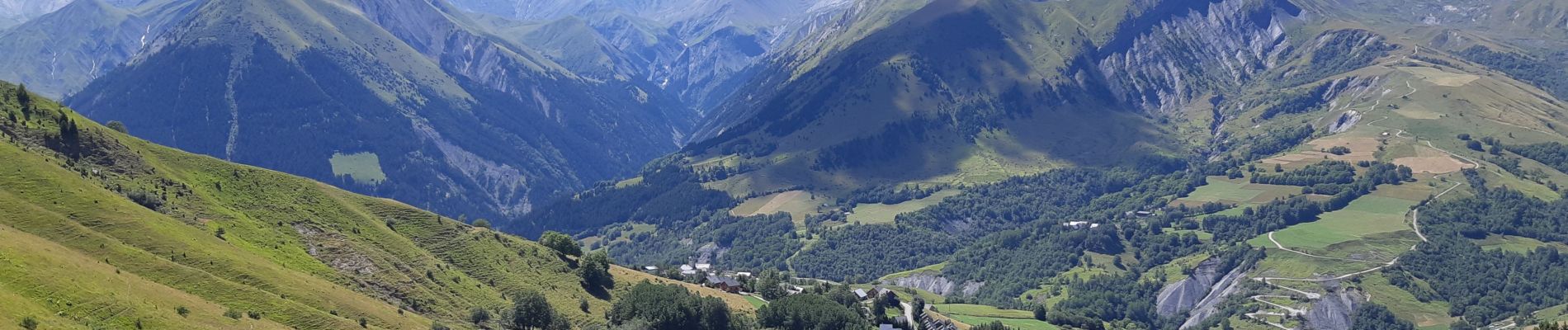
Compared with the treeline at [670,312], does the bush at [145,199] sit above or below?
above

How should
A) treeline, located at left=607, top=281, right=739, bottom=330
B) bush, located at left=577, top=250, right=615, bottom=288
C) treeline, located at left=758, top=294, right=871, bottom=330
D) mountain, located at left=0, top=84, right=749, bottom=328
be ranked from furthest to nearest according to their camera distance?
1. bush, located at left=577, top=250, right=615, bottom=288
2. treeline, located at left=758, top=294, right=871, bottom=330
3. treeline, located at left=607, top=281, right=739, bottom=330
4. mountain, located at left=0, top=84, right=749, bottom=328

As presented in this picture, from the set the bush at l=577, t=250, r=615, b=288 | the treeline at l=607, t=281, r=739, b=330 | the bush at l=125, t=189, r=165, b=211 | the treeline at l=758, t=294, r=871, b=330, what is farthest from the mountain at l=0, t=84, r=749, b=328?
the treeline at l=758, t=294, r=871, b=330

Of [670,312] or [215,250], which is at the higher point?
[215,250]

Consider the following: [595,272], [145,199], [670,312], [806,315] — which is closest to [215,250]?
[145,199]

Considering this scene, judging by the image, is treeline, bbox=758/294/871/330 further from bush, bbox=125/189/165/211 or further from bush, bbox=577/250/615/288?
bush, bbox=125/189/165/211

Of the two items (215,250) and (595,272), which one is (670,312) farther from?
(215,250)

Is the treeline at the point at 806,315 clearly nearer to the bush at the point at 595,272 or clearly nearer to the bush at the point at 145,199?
the bush at the point at 595,272

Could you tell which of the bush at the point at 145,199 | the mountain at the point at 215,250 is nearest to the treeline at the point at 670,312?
the mountain at the point at 215,250

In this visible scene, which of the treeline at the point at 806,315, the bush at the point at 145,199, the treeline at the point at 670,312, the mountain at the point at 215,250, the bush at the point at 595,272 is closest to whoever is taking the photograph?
the mountain at the point at 215,250

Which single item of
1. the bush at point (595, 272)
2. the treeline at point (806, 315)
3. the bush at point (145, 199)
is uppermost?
the bush at point (145, 199)
